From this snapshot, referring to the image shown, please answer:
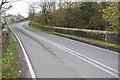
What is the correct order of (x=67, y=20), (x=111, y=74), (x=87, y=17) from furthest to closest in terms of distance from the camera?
(x=67, y=20), (x=87, y=17), (x=111, y=74)

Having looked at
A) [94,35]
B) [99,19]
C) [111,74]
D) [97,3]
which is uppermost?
[97,3]

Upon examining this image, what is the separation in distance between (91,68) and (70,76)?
1327 mm

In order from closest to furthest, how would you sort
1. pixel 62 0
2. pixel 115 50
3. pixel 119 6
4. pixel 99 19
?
pixel 115 50 < pixel 119 6 < pixel 99 19 < pixel 62 0

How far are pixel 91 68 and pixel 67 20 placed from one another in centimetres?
1783

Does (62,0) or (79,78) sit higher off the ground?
(62,0)

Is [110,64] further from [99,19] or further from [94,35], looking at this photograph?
[99,19]

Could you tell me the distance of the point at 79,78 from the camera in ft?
15.0

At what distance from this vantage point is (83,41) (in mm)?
12453

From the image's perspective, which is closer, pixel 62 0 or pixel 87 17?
pixel 87 17

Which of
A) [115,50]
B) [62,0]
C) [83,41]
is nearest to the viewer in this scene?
[115,50]

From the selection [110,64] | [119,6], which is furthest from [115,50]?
[119,6]

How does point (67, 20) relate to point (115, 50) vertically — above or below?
above

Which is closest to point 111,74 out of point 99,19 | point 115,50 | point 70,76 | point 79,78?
point 79,78

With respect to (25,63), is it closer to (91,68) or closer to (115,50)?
(91,68)
